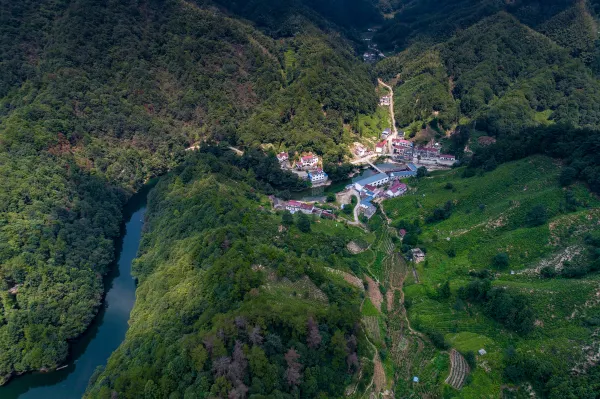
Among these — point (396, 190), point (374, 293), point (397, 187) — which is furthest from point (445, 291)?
point (397, 187)

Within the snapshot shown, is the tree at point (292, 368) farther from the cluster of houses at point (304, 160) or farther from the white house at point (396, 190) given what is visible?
the cluster of houses at point (304, 160)

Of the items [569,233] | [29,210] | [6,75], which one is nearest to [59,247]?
[29,210]

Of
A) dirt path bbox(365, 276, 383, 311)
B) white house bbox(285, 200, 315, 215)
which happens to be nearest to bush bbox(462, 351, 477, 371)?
dirt path bbox(365, 276, 383, 311)

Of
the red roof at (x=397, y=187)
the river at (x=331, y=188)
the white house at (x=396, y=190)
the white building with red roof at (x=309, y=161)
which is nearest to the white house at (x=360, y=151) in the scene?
the river at (x=331, y=188)

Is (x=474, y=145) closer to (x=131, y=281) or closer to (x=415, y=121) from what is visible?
(x=415, y=121)

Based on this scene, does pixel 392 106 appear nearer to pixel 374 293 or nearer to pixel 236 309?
pixel 374 293

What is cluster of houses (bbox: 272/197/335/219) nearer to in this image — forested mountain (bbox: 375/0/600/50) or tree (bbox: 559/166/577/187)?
tree (bbox: 559/166/577/187)
